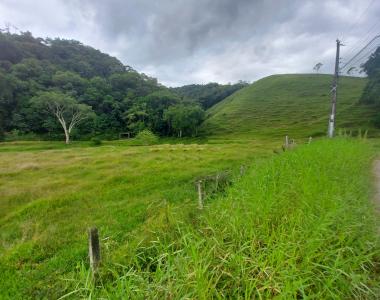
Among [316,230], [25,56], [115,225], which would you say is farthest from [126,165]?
[25,56]

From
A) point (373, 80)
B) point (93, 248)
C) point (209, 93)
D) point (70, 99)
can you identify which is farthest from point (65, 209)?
point (209, 93)

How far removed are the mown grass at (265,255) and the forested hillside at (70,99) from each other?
54.3 meters

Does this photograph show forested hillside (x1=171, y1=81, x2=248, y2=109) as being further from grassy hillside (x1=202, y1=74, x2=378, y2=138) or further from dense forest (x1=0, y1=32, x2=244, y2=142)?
dense forest (x1=0, y1=32, x2=244, y2=142)

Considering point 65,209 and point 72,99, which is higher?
point 72,99

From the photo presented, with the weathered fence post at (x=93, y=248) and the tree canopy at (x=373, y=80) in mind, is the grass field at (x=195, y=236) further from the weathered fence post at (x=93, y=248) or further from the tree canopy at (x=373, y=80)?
the tree canopy at (x=373, y=80)

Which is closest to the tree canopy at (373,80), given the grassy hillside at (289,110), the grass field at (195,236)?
the grassy hillside at (289,110)

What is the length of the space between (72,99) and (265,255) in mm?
58292

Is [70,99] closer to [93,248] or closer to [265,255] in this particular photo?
[93,248]

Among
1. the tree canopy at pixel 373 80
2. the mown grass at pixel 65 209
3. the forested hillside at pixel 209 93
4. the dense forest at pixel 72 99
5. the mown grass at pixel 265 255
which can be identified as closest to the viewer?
the mown grass at pixel 265 255

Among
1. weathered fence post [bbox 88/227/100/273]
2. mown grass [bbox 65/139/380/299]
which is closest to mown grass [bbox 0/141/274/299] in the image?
weathered fence post [bbox 88/227/100/273]

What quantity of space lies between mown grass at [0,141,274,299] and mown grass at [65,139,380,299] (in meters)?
1.28

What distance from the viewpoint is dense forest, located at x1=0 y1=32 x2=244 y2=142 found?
51781 mm

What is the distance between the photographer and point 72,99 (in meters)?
52.0

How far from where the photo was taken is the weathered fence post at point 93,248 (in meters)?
3.50
